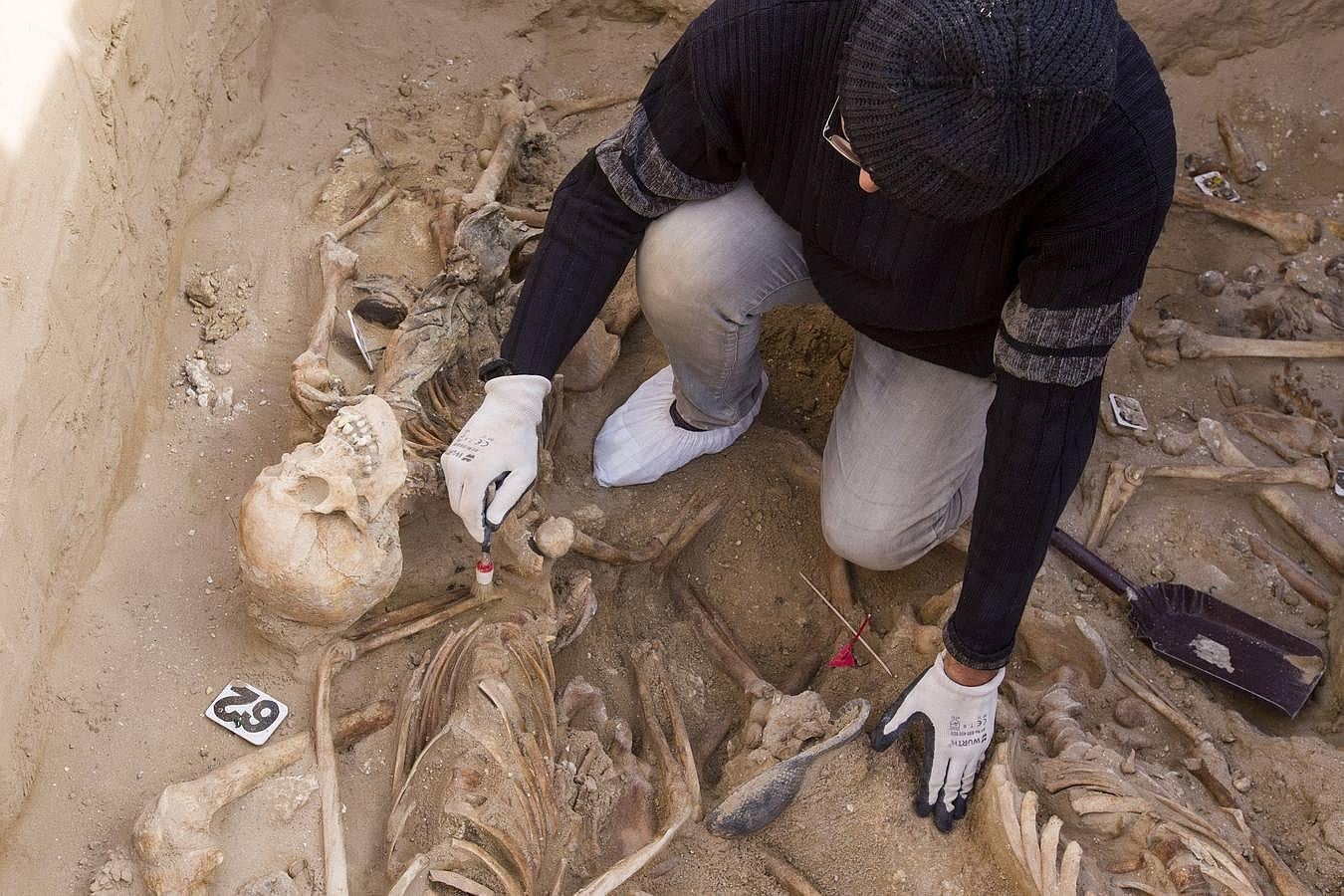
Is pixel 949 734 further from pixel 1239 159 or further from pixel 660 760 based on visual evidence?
pixel 1239 159

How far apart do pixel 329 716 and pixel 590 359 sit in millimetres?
1451

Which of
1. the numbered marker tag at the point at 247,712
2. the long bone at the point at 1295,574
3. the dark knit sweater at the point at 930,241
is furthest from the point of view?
the long bone at the point at 1295,574

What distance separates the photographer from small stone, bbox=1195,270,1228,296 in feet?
13.8

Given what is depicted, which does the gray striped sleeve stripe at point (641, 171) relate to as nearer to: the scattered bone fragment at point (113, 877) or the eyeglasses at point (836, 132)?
the eyeglasses at point (836, 132)

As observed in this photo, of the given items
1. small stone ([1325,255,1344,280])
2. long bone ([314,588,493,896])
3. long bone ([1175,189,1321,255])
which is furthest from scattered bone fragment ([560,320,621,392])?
small stone ([1325,255,1344,280])

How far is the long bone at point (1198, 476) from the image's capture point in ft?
11.6

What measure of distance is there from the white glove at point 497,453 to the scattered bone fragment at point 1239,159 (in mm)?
3392

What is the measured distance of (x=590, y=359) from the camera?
3477 millimetres

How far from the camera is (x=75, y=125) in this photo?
2537 mm

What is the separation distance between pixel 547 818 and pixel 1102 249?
161cm

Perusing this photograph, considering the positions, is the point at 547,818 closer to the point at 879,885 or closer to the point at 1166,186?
the point at 879,885

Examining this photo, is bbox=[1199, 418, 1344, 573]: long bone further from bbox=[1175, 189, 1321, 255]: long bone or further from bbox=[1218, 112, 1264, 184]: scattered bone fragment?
bbox=[1218, 112, 1264, 184]: scattered bone fragment

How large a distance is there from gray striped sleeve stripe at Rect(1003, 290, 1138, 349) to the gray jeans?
712 mm

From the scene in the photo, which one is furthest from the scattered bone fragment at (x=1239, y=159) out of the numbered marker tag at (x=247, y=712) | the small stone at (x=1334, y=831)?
the numbered marker tag at (x=247, y=712)
